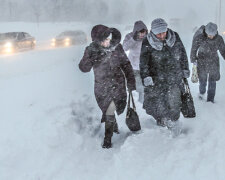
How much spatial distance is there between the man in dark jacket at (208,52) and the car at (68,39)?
Answer: 20.8m

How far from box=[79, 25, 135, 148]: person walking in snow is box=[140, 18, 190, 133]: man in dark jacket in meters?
0.34

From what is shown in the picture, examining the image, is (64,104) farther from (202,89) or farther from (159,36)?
(202,89)

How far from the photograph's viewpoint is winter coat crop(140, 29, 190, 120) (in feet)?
15.5

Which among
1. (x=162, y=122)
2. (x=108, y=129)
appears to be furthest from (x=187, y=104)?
(x=108, y=129)

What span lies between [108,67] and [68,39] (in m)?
23.3

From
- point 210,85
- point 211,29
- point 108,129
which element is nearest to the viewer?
point 108,129

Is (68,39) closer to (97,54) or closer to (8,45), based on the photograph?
(8,45)

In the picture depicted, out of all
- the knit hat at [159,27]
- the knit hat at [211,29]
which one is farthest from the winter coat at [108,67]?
the knit hat at [211,29]

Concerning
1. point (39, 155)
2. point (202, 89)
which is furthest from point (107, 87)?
point (202, 89)

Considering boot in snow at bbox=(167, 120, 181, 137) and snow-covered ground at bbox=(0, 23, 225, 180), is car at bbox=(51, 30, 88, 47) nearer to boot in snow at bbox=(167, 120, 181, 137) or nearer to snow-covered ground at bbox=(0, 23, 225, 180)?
snow-covered ground at bbox=(0, 23, 225, 180)

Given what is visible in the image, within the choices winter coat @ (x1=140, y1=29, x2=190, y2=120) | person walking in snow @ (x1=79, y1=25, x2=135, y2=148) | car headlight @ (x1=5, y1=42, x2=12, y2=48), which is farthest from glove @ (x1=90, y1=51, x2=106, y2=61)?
car headlight @ (x1=5, y1=42, x2=12, y2=48)

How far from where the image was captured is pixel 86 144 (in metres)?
5.19

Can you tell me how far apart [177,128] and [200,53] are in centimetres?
225

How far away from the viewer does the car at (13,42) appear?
66.2 feet
